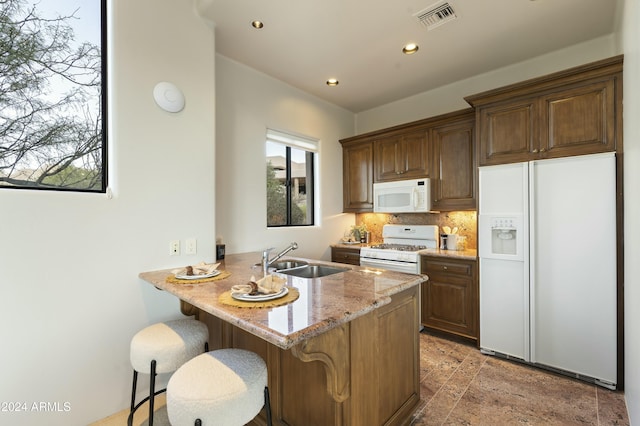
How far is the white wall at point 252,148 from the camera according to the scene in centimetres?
296

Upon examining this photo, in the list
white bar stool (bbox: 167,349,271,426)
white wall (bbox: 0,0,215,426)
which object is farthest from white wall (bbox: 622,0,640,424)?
white wall (bbox: 0,0,215,426)

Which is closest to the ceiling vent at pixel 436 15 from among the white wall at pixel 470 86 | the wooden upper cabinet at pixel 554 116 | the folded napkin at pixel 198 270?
the wooden upper cabinet at pixel 554 116

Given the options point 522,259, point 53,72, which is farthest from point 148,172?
point 522,259

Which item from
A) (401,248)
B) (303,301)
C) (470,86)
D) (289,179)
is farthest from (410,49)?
(303,301)

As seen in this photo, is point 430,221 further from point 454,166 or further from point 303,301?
point 303,301

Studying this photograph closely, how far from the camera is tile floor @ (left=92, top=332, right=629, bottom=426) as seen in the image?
187 centimetres

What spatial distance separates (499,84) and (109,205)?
3963mm

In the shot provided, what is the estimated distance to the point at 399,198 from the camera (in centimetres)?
374

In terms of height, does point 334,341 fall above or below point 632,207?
below

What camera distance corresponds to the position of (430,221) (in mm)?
3852

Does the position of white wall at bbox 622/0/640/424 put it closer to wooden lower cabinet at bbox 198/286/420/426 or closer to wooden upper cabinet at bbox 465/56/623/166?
wooden upper cabinet at bbox 465/56/623/166

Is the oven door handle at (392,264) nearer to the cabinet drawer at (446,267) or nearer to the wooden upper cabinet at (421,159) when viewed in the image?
the cabinet drawer at (446,267)

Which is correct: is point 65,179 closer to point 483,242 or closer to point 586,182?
point 483,242

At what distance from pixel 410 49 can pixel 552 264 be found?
2.35 m
